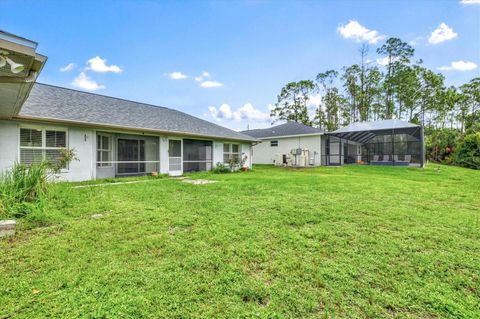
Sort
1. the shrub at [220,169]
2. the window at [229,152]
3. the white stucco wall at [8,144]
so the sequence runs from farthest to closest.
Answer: the window at [229,152]
the shrub at [220,169]
the white stucco wall at [8,144]

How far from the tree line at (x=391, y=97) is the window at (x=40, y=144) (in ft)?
105

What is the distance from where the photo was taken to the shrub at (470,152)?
19.7 meters

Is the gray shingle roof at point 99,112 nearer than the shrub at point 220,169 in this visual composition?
Yes

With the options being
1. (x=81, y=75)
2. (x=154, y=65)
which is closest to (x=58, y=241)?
(x=154, y=65)

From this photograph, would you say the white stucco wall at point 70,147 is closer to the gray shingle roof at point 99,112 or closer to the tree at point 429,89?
the gray shingle roof at point 99,112

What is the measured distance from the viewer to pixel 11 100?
5391 mm

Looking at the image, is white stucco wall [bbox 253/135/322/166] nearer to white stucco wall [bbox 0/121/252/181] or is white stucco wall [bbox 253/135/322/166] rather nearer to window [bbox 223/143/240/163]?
window [bbox 223/143/240/163]

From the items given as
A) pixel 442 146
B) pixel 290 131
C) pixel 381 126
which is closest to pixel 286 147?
pixel 290 131

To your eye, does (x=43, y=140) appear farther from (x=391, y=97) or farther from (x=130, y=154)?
(x=391, y=97)

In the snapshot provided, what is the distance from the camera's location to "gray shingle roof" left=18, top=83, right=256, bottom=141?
8818mm

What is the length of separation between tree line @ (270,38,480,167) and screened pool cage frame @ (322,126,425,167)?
245 inches

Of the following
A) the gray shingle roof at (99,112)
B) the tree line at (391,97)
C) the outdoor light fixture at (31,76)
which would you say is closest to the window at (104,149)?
the gray shingle roof at (99,112)

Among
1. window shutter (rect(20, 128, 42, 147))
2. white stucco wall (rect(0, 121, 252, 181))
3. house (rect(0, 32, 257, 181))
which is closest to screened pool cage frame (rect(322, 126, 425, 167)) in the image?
house (rect(0, 32, 257, 181))

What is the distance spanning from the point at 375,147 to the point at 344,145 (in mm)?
3798
